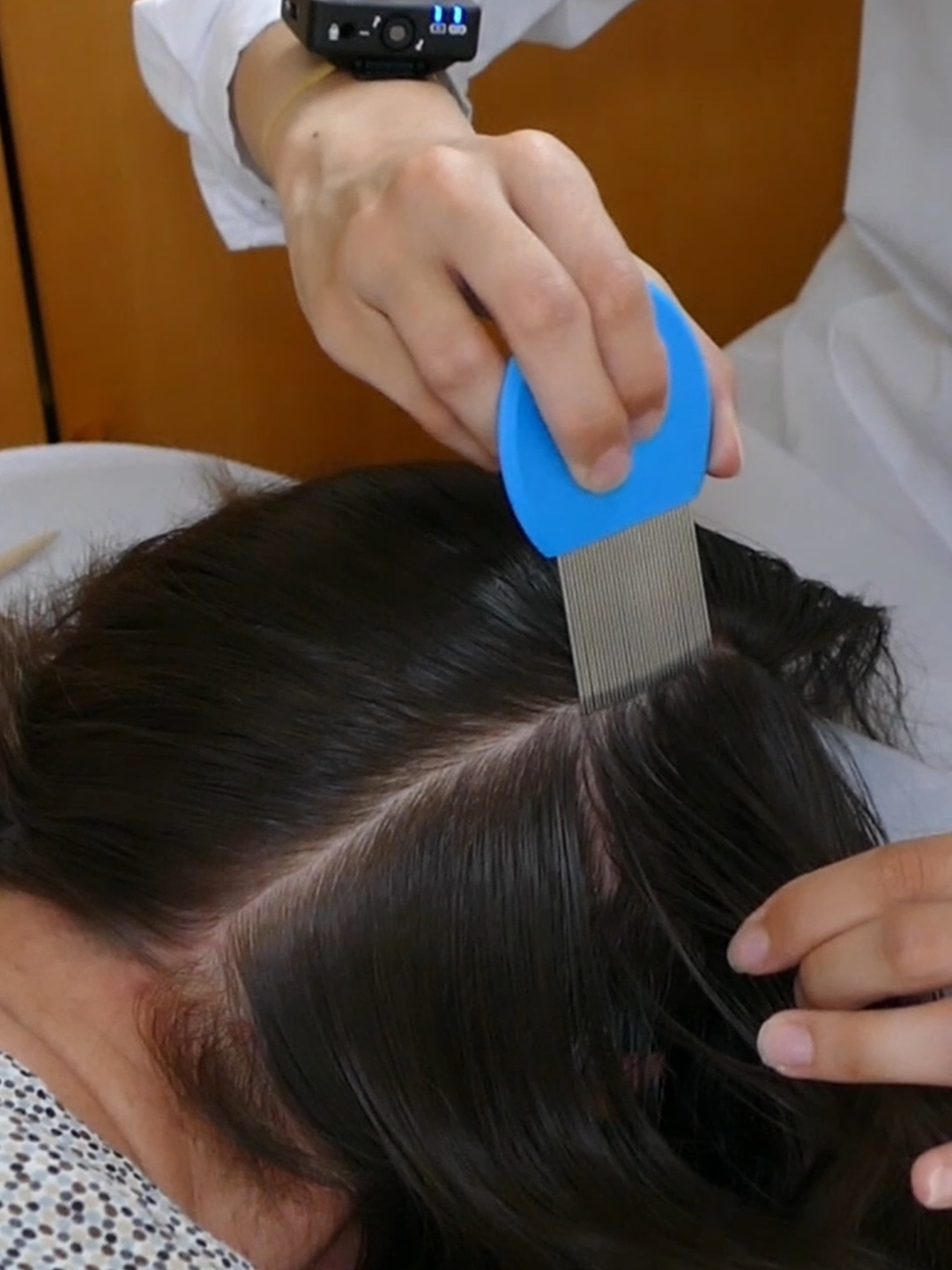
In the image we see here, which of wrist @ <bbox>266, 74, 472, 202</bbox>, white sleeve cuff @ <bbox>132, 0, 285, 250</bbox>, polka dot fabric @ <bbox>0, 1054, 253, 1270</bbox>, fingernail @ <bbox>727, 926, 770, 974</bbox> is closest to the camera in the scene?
polka dot fabric @ <bbox>0, 1054, 253, 1270</bbox>

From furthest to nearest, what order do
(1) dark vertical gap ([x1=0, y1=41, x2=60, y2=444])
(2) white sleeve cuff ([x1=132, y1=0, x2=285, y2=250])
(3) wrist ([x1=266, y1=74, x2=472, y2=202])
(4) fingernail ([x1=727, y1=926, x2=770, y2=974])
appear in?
(1) dark vertical gap ([x1=0, y1=41, x2=60, y2=444]) → (2) white sleeve cuff ([x1=132, y1=0, x2=285, y2=250]) → (3) wrist ([x1=266, y1=74, x2=472, y2=202]) → (4) fingernail ([x1=727, y1=926, x2=770, y2=974])

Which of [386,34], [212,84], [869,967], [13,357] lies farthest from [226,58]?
[869,967]

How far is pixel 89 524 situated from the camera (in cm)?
86

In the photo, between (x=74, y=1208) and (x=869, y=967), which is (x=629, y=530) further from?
(x=74, y=1208)

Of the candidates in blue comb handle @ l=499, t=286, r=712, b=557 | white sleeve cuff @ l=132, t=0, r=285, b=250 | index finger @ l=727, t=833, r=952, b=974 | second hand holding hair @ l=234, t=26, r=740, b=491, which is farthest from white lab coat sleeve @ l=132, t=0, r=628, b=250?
index finger @ l=727, t=833, r=952, b=974

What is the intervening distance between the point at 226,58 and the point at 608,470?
0.42m

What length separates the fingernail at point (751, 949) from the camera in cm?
52

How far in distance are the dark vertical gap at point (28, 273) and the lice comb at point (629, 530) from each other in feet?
2.41

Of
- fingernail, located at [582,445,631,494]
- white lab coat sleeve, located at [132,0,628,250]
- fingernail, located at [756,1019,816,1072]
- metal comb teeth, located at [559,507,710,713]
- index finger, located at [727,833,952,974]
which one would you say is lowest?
fingernail, located at [756,1019,816,1072]

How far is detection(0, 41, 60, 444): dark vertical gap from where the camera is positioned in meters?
1.10

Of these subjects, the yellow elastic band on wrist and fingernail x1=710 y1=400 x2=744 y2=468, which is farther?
the yellow elastic band on wrist

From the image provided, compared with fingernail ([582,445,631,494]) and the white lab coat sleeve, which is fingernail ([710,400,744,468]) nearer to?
A: fingernail ([582,445,631,494])

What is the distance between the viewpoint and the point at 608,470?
1.66 ft

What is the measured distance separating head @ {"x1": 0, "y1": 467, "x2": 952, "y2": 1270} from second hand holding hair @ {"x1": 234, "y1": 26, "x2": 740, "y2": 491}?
63mm
